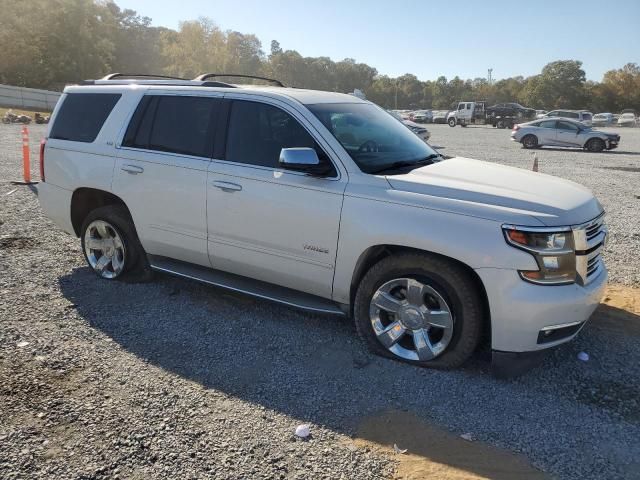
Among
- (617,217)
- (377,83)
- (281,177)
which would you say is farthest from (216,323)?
(377,83)

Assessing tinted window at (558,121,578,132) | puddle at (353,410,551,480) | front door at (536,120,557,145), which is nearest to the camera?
puddle at (353,410,551,480)

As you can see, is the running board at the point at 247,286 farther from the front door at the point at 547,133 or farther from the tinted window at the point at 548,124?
the tinted window at the point at 548,124

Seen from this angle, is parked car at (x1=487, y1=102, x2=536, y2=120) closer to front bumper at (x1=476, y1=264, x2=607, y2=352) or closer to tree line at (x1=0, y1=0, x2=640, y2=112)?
tree line at (x1=0, y1=0, x2=640, y2=112)

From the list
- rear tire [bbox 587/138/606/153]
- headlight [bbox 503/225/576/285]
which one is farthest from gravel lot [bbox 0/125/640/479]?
rear tire [bbox 587/138/606/153]

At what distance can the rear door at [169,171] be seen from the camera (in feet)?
15.7

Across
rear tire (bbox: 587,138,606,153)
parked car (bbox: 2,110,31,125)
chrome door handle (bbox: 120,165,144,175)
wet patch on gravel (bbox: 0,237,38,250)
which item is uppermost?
chrome door handle (bbox: 120,165,144,175)

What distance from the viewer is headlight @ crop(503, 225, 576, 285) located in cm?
349

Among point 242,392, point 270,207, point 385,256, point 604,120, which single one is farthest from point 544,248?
point 604,120

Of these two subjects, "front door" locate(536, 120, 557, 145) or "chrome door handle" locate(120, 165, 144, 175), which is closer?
"chrome door handle" locate(120, 165, 144, 175)

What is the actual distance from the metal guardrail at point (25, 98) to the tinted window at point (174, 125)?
4080cm

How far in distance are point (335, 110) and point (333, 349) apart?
77.6 inches

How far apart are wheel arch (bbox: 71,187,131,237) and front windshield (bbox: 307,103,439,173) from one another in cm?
234

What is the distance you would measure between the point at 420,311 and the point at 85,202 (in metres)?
3.74

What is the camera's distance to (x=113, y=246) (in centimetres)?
560
